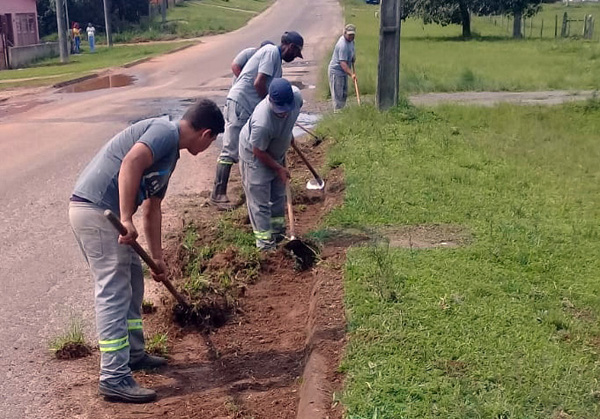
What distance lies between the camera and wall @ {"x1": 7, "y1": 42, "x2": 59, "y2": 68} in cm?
3391

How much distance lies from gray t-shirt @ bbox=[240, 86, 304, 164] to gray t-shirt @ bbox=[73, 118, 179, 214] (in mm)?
2226

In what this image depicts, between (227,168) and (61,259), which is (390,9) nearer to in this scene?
(227,168)

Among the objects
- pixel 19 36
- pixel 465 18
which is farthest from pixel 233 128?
pixel 19 36

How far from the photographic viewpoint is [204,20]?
54406 millimetres

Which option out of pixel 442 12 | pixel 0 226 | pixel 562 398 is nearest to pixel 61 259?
pixel 0 226

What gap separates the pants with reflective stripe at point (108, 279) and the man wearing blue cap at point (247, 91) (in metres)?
3.81

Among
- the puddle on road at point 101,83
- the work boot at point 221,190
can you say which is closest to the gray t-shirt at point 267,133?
the work boot at point 221,190

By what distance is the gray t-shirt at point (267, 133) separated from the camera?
6930 mm

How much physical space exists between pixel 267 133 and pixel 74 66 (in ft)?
84.7

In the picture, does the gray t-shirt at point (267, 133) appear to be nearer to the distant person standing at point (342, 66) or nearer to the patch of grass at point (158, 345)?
the patch of grass at point (158, 345)

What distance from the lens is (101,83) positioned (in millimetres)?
24562

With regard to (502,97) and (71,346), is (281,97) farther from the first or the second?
(502,97)

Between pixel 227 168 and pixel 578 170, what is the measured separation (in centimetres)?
459

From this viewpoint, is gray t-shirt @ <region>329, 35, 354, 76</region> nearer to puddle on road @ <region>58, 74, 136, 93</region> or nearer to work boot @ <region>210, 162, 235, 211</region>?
work boot @ <region>210, 162, 235, 211</region>
